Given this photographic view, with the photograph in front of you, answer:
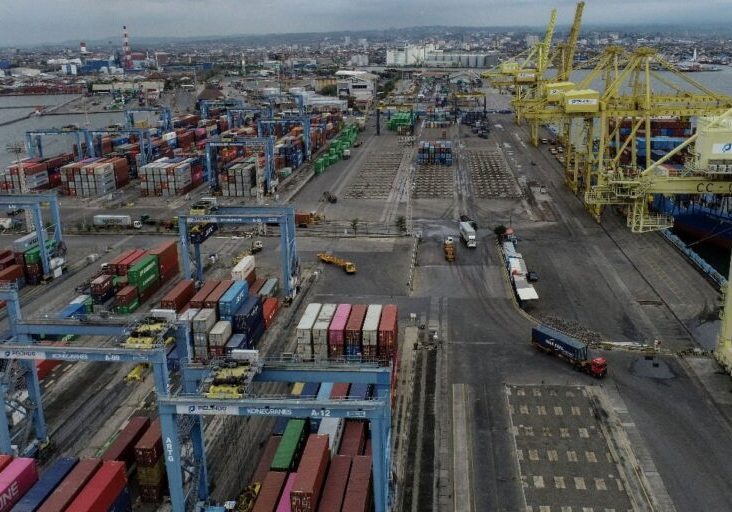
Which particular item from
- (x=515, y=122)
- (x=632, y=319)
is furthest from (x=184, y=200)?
(x=515, y=122)

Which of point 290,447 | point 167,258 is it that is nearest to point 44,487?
point 290,447

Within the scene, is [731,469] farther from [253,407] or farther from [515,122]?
[515,122]

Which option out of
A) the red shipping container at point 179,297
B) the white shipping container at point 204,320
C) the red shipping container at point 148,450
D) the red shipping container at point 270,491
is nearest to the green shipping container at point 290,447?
the red shipping container at point 270,491

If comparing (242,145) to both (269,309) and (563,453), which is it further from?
(563,453)

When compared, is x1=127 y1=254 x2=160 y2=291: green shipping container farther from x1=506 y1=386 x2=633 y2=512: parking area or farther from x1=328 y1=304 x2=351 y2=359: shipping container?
x1=506 y1=386 x2=633 y2=512: parking area

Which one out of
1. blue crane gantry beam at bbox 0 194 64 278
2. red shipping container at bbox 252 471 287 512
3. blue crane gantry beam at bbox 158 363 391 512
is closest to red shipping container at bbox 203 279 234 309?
red shipping container at bbox 252 471 287 512

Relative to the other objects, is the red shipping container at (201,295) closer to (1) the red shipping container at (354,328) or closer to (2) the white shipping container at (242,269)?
(2) the white shipping container at (242,269)
